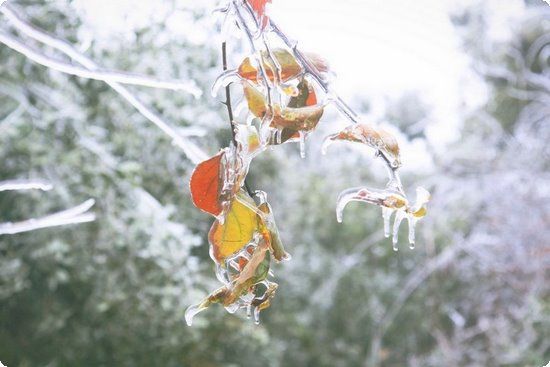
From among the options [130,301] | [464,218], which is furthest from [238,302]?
[464,218]

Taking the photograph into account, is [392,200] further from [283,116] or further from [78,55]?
[78,55]

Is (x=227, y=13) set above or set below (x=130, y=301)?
above

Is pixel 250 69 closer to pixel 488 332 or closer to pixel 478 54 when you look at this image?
pixel 488 332

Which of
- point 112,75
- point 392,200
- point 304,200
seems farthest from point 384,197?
point 304,200

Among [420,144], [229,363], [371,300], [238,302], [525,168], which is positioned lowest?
[371,300]

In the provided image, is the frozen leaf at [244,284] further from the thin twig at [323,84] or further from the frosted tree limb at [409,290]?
the frosted tree limb at [409,290]
